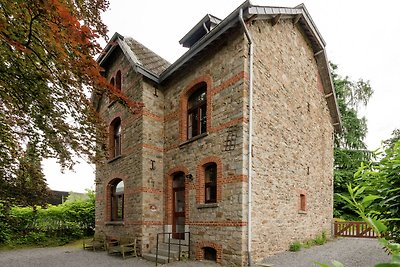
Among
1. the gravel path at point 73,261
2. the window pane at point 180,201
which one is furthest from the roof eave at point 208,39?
the gravel path at point 73,261

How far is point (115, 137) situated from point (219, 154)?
23.2 feet

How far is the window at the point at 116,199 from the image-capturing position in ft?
44.5

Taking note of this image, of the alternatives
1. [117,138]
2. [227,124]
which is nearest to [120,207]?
[117,138]

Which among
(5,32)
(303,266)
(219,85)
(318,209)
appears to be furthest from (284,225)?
(5,32)

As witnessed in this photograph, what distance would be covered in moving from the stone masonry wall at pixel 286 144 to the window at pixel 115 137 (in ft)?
24.4

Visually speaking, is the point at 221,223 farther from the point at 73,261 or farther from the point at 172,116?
the point at 73,261

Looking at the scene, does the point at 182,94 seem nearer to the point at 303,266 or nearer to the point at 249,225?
the point at 249,225

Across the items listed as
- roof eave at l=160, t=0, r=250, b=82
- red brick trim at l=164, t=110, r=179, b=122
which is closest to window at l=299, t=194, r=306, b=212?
red brick trim at l=164, t=110, r=179, b=122

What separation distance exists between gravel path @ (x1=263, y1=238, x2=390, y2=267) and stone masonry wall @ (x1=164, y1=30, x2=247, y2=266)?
152 centimetres

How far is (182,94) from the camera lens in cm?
1130

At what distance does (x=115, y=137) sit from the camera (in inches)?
565

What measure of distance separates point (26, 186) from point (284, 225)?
8048mm

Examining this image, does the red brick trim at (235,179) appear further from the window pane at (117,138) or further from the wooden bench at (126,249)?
the window pane at (117,138)

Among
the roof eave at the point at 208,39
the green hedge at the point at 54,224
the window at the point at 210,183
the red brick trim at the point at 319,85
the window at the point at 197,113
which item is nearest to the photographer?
the roof eave at the point at 208,39
